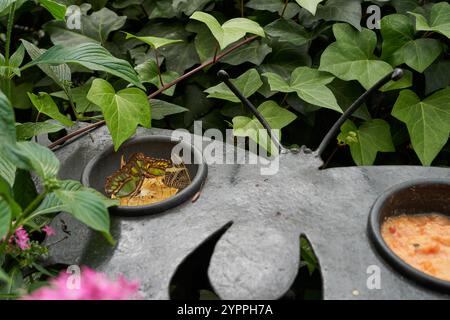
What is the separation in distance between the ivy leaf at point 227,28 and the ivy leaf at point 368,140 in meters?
0.34

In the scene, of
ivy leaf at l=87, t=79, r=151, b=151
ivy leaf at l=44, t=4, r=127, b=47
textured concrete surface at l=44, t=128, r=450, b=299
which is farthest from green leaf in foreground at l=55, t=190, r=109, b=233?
ivy leaf at l=44, t=4, r=127, b=47

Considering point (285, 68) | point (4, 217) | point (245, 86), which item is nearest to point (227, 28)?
point (245, 86)

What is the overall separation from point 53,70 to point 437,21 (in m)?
0.93

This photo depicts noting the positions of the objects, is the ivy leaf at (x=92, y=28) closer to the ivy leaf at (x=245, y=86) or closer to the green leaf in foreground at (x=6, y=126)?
the ivy leaf at (x=245, y=86)

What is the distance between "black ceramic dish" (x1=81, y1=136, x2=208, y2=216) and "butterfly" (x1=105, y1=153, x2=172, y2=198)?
0.01 m

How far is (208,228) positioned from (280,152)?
249 millimetres

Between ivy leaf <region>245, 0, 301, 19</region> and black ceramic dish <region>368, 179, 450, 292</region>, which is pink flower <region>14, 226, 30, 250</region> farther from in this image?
ivy leaf <region>245, 0, 301, 19</region>

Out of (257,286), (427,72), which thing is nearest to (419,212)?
(257,286)

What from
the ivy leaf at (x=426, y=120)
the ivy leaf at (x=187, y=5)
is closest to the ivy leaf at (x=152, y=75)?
the ivy leaf at (x=187, y=5)

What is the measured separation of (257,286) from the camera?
82 cm

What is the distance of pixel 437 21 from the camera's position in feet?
4.49

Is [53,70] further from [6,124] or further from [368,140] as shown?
[368,140]

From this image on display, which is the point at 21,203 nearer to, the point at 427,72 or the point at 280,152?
the point at 280,152

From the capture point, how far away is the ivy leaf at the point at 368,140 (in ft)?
4.72
